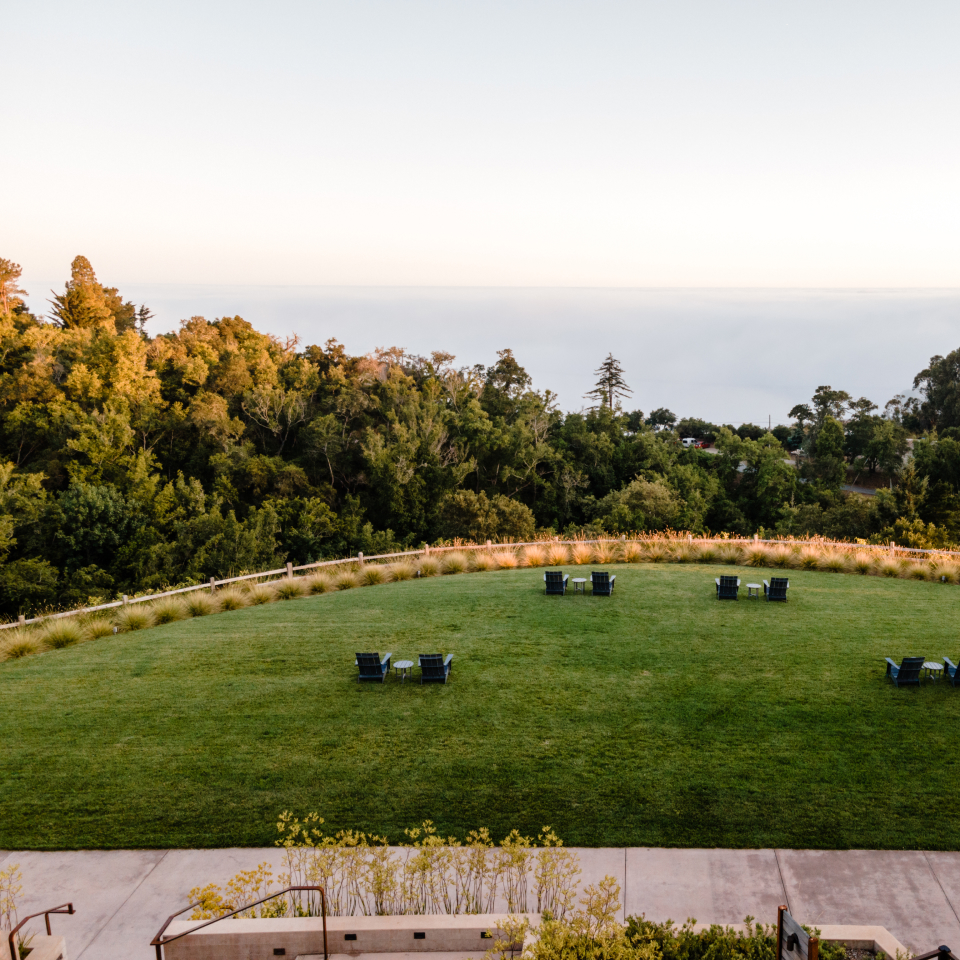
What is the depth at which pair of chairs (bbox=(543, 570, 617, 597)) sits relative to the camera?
1563 centimetres

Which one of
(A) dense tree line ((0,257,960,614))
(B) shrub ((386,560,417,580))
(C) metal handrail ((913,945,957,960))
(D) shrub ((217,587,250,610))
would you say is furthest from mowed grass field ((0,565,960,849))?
(A) dense tree line ((0,257,960,614))

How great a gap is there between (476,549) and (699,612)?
8.74 metres

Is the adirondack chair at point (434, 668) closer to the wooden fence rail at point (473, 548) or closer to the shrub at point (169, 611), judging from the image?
the shrub at point (169, 611)

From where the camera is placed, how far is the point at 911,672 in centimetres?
1005

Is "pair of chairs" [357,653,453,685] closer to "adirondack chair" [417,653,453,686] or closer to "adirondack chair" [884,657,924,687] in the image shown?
"adirondack chair" [417,653,453,686]

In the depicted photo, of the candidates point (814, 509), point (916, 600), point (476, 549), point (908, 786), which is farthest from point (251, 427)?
point (908, 786)

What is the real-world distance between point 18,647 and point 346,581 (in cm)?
732

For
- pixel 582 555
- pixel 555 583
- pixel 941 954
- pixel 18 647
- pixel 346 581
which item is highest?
pixel 941 954

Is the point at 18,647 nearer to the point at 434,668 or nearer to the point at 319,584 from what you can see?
the point at 319,584

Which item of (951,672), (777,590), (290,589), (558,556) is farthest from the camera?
(558,556)

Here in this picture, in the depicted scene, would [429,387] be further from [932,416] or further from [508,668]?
[932,416]

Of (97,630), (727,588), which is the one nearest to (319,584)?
(97,630)

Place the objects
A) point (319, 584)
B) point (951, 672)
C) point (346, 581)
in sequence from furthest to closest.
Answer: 1. point (346, 581)
2. point (319, 584)
3. point (951, 672)

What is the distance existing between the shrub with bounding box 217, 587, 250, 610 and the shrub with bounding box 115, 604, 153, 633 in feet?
5.15
